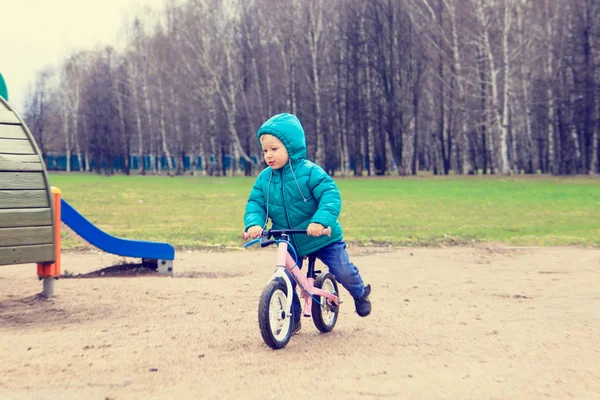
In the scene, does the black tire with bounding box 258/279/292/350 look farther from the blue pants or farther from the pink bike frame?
the blue pants

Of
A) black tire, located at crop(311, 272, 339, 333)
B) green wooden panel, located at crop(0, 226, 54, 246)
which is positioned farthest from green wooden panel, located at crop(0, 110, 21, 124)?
black tire, located at crop(311, 272, 339, 333)

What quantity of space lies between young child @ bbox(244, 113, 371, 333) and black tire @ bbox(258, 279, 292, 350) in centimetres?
35

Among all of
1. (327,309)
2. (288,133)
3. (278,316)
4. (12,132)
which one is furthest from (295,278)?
(12,132)

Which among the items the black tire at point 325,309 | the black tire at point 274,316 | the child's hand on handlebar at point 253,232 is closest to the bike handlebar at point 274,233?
the child's hand on handlebar at point 253,232

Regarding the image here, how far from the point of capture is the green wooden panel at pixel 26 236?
22.6ft

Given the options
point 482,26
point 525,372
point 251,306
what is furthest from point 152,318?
point 482,26

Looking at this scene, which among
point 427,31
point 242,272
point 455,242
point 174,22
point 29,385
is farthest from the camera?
point 174,22

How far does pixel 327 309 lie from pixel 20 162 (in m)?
3.25

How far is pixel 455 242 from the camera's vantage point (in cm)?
1359

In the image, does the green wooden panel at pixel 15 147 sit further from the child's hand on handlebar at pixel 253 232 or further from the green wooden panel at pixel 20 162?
the child's hand on handlebar at pixel 253 232

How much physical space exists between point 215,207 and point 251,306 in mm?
15237

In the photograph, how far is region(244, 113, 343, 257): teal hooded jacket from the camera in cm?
569

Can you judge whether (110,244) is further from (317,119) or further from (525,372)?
(317,119)

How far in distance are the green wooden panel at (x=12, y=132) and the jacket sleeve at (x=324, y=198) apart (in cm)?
331
